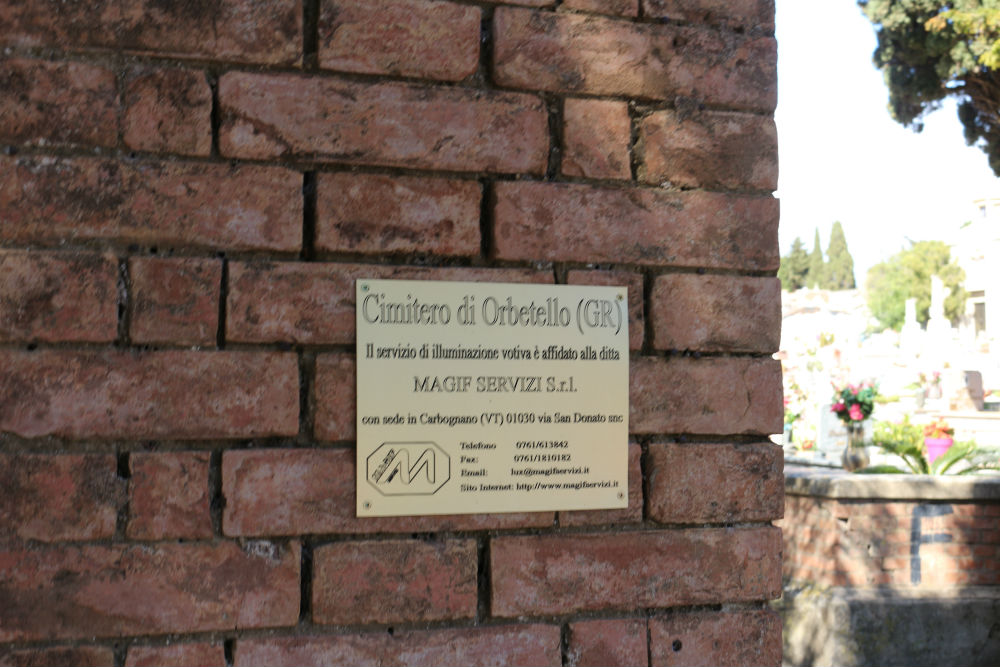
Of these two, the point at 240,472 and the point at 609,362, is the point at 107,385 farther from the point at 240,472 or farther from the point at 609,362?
the point at 609,362

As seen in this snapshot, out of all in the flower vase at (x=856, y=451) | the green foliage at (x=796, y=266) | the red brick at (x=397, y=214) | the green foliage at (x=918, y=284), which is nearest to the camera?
the red brick at (x=397, y=214)

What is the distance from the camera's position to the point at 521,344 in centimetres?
130

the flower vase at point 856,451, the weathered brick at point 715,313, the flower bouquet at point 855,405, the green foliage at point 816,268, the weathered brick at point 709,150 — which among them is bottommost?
the flower vase at point 856,451

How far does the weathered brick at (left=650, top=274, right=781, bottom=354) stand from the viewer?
1.34 meters

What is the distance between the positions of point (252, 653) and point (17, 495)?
12.8 inches

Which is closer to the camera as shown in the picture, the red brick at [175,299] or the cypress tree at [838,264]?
the red brick at [175,299]

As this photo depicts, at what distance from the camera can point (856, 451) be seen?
8422mm

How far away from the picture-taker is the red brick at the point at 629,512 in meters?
1.31

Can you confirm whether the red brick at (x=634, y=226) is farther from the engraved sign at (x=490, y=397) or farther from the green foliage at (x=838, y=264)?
the green foliage at (x=838, y=264)

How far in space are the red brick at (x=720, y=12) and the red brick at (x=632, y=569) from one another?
71 centimetres

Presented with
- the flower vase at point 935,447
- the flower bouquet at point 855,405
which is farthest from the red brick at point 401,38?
the flower bouquet at point 855,405

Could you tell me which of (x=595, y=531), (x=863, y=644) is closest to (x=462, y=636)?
(x=595, y=531)

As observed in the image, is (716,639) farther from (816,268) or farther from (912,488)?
(816,268)

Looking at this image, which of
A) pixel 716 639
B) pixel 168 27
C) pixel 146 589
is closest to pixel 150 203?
pixel 168 27
